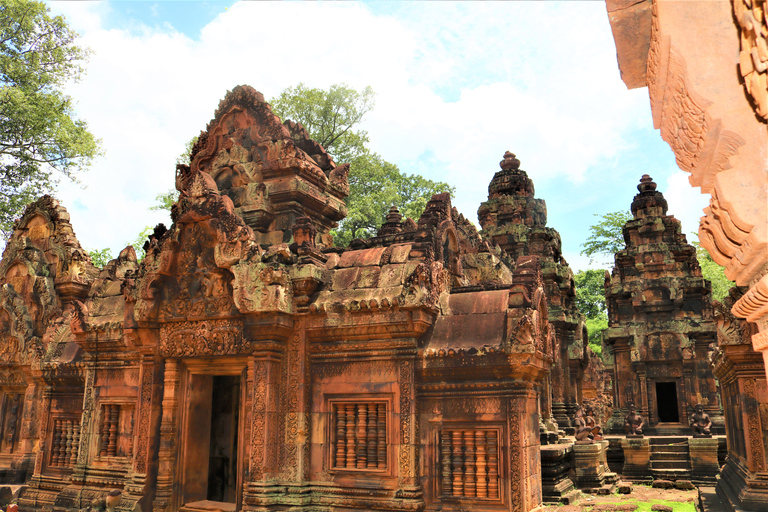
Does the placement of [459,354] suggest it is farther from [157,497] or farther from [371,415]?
[157,497]

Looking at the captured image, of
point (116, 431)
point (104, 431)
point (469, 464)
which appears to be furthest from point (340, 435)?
point (104, 431)

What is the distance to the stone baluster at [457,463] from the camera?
7.41 meters

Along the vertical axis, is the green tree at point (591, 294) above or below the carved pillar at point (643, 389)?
above

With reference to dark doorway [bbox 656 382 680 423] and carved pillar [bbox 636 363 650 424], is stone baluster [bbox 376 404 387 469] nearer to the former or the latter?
carved pillar [bbox 636 363 650 424]

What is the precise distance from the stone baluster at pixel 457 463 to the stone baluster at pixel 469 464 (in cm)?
5

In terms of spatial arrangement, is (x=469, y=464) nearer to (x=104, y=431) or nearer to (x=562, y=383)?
(x=104, y=431)

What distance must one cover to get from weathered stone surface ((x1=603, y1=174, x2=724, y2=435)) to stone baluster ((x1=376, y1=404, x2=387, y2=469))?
15.7 m

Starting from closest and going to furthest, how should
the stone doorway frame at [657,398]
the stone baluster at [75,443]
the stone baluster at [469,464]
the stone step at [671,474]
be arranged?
the stone baluster at [469,464], the stone baluster at [75,443], the stone step at [671,474], the stone doorway frame at [657,398]

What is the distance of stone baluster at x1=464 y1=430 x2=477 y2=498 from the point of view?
24.2 feet

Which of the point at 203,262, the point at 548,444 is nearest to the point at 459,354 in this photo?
the point at 203,262

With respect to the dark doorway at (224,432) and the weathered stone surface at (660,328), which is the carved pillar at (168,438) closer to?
the dark doorway at (224,432)

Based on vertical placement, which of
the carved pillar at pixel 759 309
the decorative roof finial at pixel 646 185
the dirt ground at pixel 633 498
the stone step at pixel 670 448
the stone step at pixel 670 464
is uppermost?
the decorative roof finial at pixel 646 185

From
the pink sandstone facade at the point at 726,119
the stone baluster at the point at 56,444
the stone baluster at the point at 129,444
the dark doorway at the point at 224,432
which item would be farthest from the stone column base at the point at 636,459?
the pink sandstone facade at the point at 726,119

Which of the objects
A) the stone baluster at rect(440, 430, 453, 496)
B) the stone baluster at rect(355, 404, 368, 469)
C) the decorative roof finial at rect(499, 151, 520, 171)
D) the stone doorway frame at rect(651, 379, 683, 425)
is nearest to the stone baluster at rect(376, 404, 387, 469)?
the stone baluster at rect(355, 404, 368, 469)
